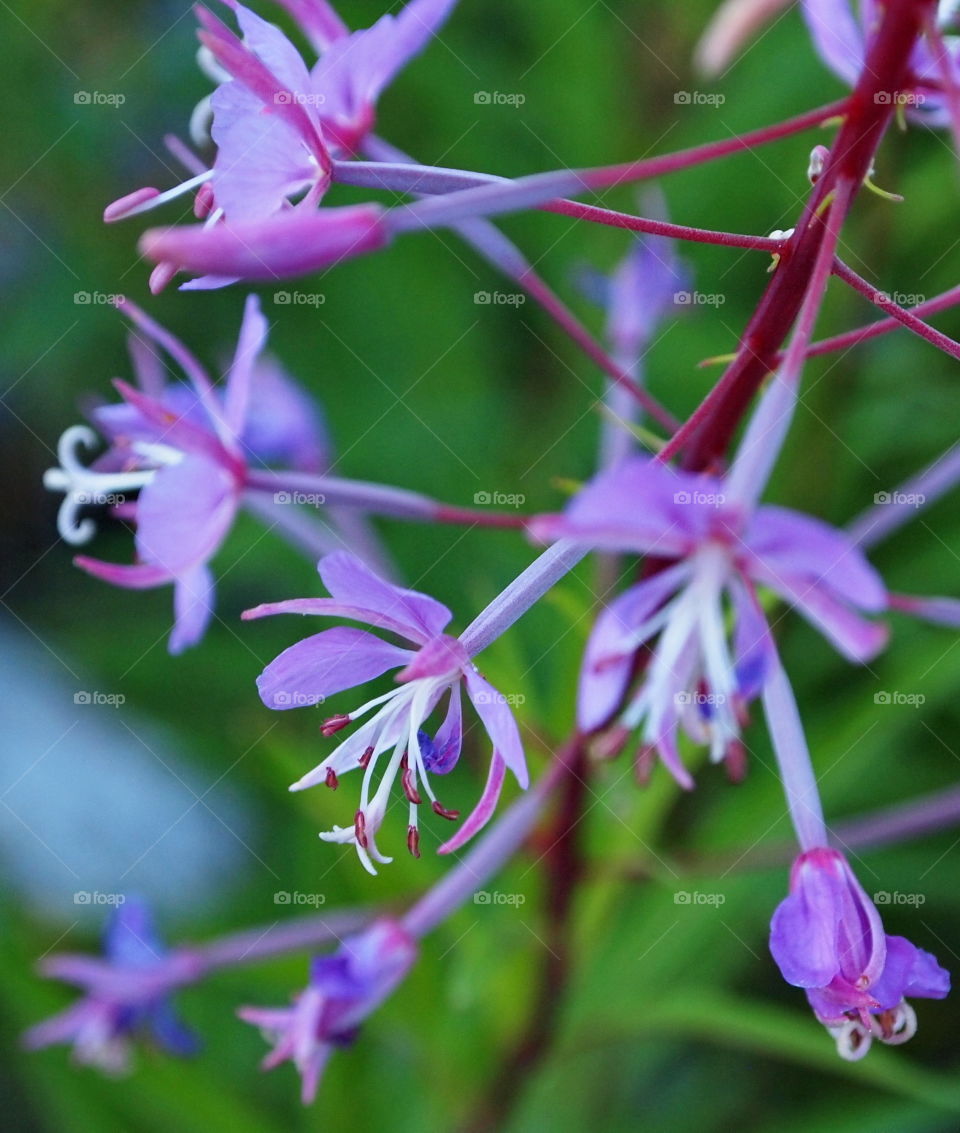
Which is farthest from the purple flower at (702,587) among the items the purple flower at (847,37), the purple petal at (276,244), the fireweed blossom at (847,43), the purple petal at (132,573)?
the purple flower at (847,37)

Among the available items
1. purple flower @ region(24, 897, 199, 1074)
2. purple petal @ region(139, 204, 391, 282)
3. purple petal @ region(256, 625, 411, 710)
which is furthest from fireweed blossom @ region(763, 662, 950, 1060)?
purple flower @ region(24, 897, 199, 1074)

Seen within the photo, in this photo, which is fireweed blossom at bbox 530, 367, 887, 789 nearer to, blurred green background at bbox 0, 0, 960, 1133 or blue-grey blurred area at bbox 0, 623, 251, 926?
blurred green background at bbox 0, 0, 960, 1133

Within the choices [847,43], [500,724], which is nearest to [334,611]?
[500,724]

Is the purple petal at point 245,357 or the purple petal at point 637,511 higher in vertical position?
the purple petal at point 637,511

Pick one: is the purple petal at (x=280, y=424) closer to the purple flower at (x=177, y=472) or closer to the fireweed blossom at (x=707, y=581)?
the purple flower at (x=177, y=472)

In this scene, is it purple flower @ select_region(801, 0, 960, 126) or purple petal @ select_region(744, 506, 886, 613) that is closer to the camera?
purple petal @ select_region(744, 506, 886, 613)

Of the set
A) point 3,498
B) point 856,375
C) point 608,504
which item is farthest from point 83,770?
point 608,504

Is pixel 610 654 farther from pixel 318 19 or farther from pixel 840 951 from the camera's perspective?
pixel 318 19
